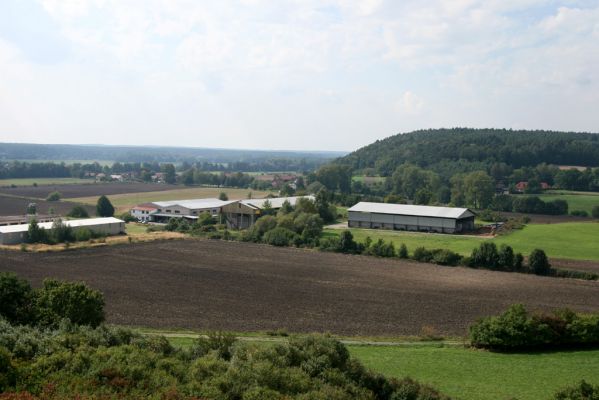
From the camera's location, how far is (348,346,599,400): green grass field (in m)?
17.4

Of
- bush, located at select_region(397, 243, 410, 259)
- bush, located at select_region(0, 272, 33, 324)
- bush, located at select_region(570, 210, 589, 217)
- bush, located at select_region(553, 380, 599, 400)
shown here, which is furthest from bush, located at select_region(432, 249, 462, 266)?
bush, located at select_region(570, 210, 589, 217)

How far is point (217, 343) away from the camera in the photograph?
55.1ft

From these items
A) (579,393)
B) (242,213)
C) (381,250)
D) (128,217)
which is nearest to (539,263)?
(381,250)

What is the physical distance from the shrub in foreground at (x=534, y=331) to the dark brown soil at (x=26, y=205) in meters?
60.5

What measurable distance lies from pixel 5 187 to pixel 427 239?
8576 cm

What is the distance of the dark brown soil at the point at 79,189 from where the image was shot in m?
99.6

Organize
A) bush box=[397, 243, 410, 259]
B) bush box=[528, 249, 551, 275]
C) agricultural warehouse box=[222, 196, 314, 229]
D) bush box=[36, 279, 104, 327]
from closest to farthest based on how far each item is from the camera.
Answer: bush box=[36, 279, 104, 327] < bush box=[528, 249, 551, 275] < bush box=[397, 243, 410, 259] < agricultural warehouse box=[222, 196, 314, 229]

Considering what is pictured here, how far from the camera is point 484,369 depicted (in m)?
19.6

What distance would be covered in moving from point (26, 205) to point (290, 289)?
59108 millimetres

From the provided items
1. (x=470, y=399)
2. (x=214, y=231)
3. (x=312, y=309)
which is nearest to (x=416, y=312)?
(x=312, y=309)

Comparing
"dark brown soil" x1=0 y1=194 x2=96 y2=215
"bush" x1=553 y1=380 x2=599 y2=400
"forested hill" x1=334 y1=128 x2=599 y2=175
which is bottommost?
"dark brown soil" x1=0 y1=194 x2=96 y2=215

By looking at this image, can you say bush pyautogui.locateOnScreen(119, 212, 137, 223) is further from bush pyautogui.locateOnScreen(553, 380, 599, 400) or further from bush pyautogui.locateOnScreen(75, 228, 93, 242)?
bush pyautogui.locateOnScreen(553, 380, 599, 400)

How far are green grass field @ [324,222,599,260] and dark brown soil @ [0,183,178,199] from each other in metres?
56.6

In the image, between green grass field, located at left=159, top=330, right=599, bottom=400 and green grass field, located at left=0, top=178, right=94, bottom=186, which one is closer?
green grass field, located at left=159, top=330, right=599, bottom=400
